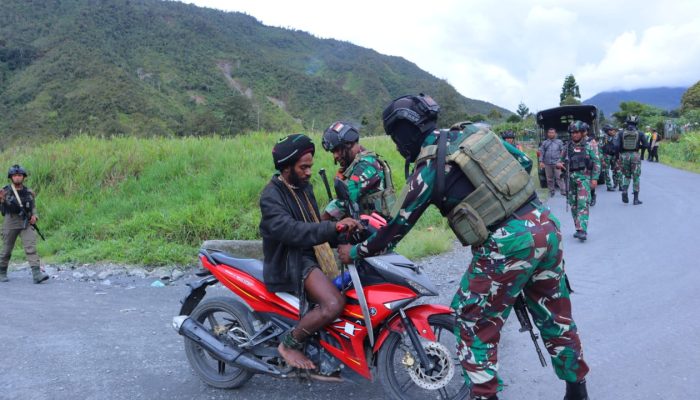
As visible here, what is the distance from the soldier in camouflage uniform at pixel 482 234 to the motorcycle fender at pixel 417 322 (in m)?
0.27

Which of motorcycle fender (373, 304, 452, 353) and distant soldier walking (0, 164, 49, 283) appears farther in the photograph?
distant soldier walking (0, 164, 49, 283)

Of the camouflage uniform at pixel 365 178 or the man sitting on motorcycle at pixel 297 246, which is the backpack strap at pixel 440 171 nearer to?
the man sitting on motorcycle at pixel 297 246

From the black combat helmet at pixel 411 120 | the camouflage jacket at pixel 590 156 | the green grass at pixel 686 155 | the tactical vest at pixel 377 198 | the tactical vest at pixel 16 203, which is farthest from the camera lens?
Answer: the green grass at pixel 686 155

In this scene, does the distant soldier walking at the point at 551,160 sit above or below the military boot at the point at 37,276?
above

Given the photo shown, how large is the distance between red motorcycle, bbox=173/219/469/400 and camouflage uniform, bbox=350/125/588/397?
11.3 inches

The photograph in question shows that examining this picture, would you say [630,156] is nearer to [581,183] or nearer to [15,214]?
[581,183]

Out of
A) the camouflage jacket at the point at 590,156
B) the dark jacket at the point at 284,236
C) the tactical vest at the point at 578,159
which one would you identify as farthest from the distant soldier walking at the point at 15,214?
the camouflage jacket at the point at 590,156

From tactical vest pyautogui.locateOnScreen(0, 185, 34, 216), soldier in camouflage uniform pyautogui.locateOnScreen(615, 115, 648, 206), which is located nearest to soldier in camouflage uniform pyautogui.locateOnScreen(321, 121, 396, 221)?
tactical vest pyautogui.locateOnScreen(0, 185, 34, 216)

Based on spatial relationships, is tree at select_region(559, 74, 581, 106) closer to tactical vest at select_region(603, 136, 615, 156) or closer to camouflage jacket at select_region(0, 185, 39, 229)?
tactical vest at select_region(603, 136, 615, 156)

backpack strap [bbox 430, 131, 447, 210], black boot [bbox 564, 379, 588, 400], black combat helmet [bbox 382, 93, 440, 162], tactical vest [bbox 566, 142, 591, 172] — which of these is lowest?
black boot [bbox 564, 379, 588, 400]

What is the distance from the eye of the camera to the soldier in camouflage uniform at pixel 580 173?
27.0 ft

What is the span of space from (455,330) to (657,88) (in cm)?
11512

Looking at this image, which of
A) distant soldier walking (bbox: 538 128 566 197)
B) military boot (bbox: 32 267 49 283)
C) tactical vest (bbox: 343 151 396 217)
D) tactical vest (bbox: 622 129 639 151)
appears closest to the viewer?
tactical vest (bbox: 343 151 396 217)

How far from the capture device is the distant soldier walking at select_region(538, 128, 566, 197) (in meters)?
13.6
